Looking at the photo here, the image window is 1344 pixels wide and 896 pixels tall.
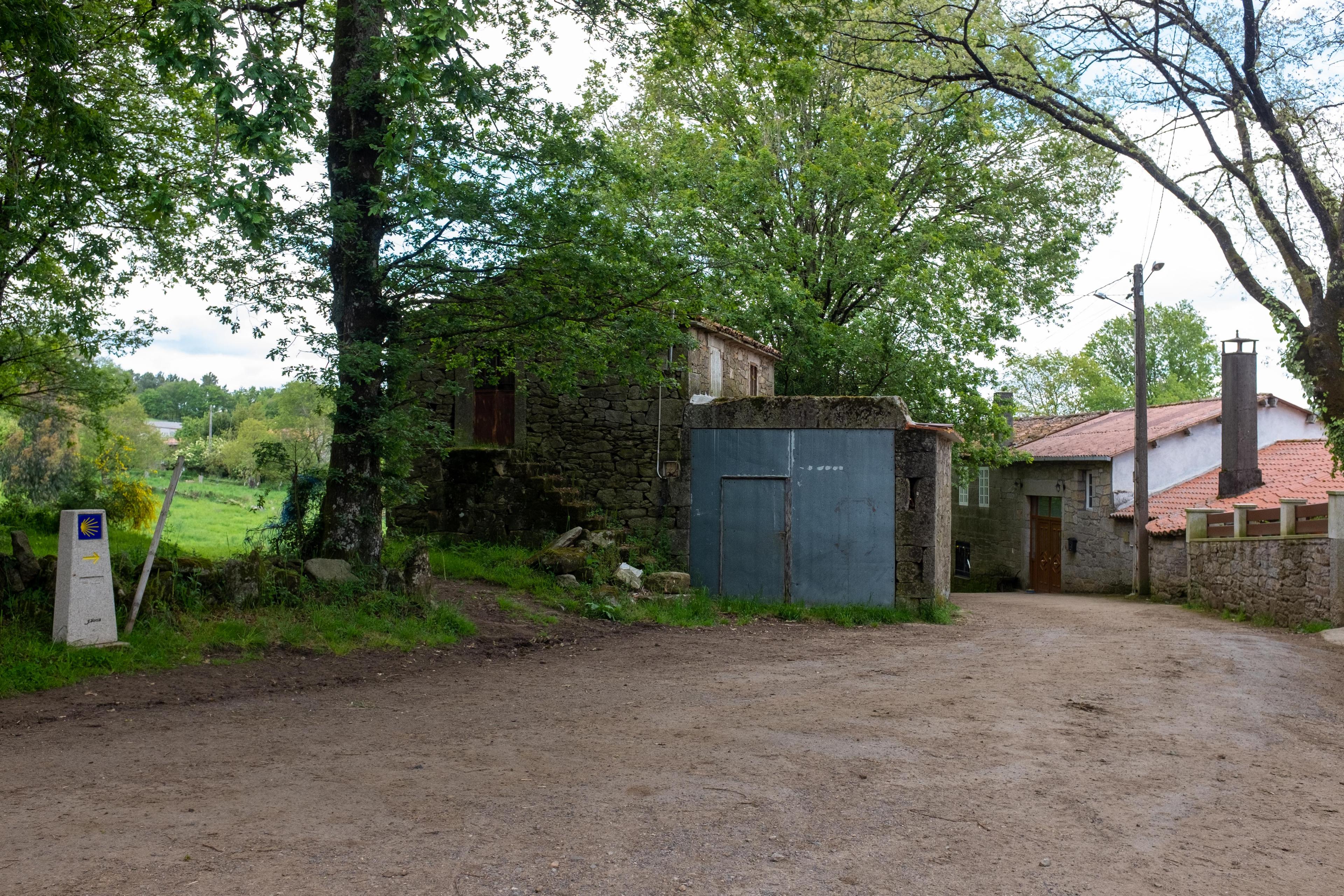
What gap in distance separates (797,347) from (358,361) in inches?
458

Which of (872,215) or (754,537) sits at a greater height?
(872,215)

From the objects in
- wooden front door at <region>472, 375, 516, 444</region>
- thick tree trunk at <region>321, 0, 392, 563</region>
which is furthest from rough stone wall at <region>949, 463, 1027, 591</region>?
thick tree trunk at <region>321, 0, 392, 563</region>

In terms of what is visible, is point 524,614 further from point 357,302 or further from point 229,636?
point 357,302

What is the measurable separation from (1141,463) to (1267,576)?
676 cm

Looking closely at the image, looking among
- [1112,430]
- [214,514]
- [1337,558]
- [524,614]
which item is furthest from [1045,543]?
[214,514]

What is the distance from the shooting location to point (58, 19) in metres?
7.43

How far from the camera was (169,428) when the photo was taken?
79812 millimetres

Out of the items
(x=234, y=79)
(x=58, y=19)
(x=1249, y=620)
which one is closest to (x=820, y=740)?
(x=234, y=79)

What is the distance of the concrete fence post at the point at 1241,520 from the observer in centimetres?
1608

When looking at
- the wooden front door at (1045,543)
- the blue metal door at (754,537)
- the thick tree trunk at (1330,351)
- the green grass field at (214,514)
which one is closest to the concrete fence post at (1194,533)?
the thick tree trunk at (1330,351)

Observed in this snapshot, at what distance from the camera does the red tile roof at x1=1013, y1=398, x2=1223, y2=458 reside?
24.2m

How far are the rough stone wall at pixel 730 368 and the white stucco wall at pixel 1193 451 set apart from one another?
10461 mm

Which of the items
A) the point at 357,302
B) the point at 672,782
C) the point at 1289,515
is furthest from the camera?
the point at 1289,515

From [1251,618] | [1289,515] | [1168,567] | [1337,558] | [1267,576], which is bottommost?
[1251,618]
